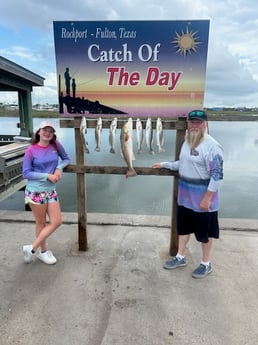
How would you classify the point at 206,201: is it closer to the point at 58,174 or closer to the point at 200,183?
the point at 200,183

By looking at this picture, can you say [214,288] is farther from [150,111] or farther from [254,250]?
[150,111]

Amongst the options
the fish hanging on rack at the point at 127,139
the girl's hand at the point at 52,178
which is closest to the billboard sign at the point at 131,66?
the fish hanging on rack at the point at 127,139

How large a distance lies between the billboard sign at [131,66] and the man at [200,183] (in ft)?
1.36

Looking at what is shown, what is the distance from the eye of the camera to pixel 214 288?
2307mm

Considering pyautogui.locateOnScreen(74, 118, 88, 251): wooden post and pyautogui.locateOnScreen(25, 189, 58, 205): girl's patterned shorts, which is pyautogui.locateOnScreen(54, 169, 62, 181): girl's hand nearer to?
pyautogui.locateOnScreen(25, 189, 58, 205): girl's patterned shorts

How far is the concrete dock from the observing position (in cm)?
183

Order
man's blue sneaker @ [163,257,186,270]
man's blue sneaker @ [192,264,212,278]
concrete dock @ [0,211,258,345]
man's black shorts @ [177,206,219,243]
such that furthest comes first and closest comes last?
man's blue sneaker @ [163,257,186,270], man's blue sneaker @ [192,264,212,278], man's black shorts @ [177,206,219,243], concrete dock @ [0,211,258,345]

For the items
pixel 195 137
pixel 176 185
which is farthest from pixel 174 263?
pixel 195 137

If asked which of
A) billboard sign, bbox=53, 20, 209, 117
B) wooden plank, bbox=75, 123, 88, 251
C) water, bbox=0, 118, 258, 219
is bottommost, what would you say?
water, bbox=0, 118, 258, 219

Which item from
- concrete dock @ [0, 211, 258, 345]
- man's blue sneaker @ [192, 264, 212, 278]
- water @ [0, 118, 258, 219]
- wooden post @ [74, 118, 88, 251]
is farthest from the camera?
water @ [0, 118, 258, 219]

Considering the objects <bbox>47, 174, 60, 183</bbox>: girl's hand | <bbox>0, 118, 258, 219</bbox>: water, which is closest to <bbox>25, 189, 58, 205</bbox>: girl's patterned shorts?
<bbox>47, 174, 60, 183</bbox>: girl's hand

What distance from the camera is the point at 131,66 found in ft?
8.09

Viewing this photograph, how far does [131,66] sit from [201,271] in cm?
199

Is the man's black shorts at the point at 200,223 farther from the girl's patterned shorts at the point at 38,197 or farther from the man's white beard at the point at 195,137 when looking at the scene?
the girl's patterned shorts at the point at 38,197
